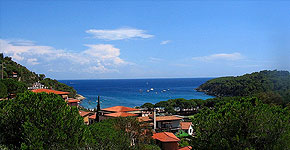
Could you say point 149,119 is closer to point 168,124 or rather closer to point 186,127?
point 168,124

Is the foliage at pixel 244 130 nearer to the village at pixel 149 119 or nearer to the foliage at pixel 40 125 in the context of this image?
the foliage at pixel 40 125

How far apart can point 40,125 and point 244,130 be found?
9.52 metres

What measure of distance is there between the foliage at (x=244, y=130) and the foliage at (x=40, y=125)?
20.6ft

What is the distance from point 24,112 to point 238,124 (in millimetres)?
10553

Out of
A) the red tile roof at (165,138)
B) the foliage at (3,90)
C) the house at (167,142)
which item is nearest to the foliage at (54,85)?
the foliage at (3,90)

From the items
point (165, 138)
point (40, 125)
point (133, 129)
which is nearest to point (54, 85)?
point (165, 138)

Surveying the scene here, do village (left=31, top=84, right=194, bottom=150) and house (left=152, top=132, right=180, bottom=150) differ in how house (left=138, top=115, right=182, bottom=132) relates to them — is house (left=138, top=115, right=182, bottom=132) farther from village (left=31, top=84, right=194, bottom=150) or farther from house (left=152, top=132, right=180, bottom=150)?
house (left=152, top=132, right=180, bottom=150)

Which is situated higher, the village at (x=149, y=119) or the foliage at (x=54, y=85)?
the foliage at (x=54, y=85)

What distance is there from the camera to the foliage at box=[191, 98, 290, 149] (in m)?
11.3

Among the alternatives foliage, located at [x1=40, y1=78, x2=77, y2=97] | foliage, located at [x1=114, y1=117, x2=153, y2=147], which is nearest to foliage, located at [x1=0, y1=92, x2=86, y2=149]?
foliage, located at [x1=114, y1=117, x2=153, y2=147]

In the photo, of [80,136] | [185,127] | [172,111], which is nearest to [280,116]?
[80,136]

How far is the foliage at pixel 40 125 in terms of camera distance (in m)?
11.7

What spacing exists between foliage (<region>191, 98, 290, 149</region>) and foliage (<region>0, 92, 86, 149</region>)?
6.27 meters

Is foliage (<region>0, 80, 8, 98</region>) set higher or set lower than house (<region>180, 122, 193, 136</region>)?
higher
